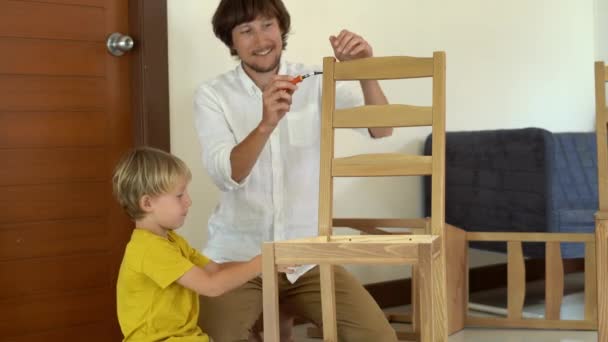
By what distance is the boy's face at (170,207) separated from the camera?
1.79m

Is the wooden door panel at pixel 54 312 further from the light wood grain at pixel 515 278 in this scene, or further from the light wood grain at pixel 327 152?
the light wood grain at pixel 515 278

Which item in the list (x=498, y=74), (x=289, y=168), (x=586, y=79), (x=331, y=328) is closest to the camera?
(x=331, y=328)

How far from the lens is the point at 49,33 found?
238 cm

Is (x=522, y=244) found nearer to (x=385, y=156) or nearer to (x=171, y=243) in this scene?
(x=385, y=156)

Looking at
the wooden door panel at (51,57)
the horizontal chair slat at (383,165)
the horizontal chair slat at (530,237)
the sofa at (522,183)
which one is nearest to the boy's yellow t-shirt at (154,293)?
the horizontal chair slat at (383,165)

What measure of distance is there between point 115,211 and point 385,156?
2.91 ft

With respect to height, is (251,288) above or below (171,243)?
below

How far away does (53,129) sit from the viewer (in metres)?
2.40

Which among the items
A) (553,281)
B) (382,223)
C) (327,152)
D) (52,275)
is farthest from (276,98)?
(553,281)

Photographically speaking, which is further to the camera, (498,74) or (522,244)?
(498,74)

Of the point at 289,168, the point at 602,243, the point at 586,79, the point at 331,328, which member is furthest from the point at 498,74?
the point at 331,328

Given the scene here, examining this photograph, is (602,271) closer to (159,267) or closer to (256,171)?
(256,171)

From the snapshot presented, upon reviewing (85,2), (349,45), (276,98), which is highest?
(85,2)

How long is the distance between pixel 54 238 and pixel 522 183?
162cm
